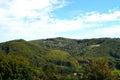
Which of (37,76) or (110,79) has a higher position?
(110,79)

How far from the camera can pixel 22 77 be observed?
5325 inches

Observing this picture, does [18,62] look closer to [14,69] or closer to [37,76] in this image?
[14,69]

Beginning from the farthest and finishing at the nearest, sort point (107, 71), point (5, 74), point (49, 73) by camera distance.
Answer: point (49, 73) < point (5, 74) < point (107, 71)

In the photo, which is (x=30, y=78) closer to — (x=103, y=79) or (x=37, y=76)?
(x=37, y=76)

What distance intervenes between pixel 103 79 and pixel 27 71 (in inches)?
3297

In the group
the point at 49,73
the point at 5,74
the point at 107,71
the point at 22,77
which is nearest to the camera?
the point at 107,71

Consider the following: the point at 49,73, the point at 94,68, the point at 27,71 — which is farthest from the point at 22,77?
the point at 94,68

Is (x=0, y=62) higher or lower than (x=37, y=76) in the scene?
higher

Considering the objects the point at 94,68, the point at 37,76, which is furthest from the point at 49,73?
the point at 94,68

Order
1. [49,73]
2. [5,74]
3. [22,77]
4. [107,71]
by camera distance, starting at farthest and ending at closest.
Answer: [49,73]
[22,77]
[5,74]
[107,71]

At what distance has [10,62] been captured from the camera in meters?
133

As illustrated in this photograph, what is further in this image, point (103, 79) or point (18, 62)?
point (18, 62)

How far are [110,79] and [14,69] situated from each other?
78.8 meters

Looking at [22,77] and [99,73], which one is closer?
[99,73]
